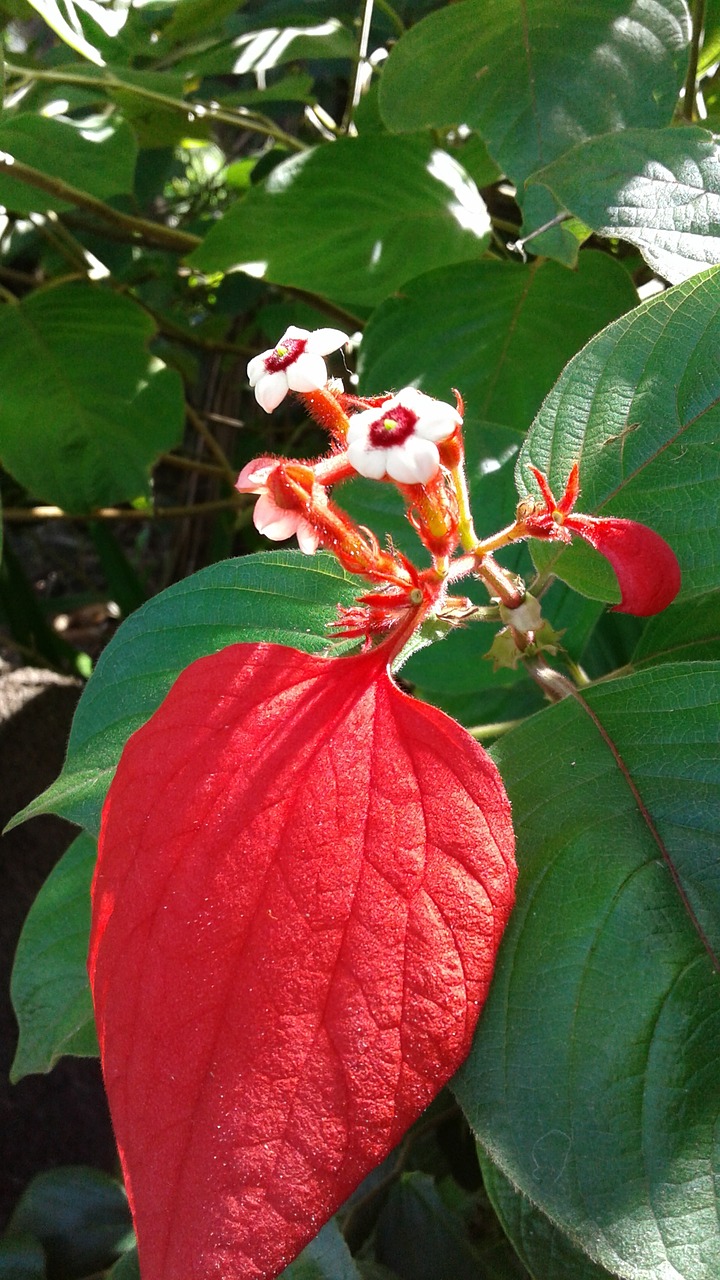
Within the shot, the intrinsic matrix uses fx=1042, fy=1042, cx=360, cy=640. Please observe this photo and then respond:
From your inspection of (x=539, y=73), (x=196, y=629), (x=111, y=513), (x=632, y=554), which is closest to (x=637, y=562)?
(x=632, y=554)

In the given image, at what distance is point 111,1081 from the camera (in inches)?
14.4

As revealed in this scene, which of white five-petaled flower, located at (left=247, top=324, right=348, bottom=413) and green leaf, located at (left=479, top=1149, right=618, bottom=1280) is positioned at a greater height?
white five-petaled flower, located at (left=247, top=324, right=348, bottom=413)

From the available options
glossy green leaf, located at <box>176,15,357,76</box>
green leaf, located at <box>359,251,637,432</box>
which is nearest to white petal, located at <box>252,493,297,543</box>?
green leaf, located at <box>359,251,637,432</box>

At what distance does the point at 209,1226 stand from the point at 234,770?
152 mm

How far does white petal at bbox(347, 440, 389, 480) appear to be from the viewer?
373 millimetres

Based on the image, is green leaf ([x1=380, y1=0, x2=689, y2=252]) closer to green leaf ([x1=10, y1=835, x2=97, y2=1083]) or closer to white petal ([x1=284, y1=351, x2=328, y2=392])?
white petal ([x1=284, y1=351, x2=328, y2=392])

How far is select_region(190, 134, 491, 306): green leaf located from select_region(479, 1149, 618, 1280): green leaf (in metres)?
0.61

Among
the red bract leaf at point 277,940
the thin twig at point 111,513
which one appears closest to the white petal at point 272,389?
the red bract leaf at point 277,940

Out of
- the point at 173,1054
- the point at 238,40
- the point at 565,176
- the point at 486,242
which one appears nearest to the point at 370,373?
the point at 486,242

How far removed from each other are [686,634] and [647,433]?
0.60 ft

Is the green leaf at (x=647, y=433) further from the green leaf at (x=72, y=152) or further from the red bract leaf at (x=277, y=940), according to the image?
the green leaf at (x=72, y=152)

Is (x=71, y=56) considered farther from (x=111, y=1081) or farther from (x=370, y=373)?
(x=111, y=1081)

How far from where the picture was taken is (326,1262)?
58cm

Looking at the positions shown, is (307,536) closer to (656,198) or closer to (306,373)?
→ (306,373)
